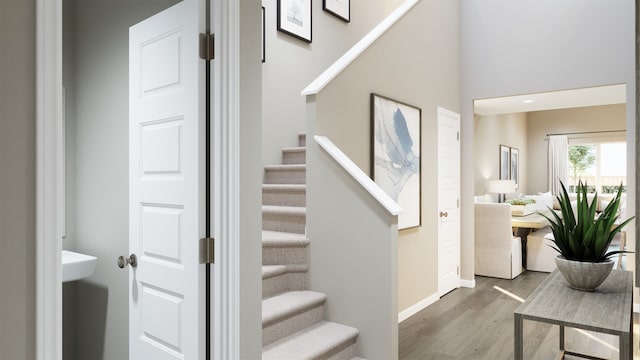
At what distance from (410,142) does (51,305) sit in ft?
11.1

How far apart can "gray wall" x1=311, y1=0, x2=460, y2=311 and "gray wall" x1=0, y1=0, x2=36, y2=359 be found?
81.3 inches

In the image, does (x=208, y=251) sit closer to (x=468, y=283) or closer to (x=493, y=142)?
(x=468, y=283)

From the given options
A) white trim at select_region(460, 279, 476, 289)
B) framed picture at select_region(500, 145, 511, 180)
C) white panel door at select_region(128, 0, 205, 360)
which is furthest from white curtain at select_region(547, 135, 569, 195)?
white panel door at select_region(128, 0, 205, 360)

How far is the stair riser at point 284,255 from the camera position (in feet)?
9.57

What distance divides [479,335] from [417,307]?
69 cm

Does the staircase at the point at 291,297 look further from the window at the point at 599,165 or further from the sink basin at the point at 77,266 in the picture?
the window at the point at 599,165

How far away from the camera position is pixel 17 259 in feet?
3.38

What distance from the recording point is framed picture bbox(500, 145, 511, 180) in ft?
29.5

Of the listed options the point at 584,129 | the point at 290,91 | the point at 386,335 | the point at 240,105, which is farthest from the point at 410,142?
A: the point at 584,129

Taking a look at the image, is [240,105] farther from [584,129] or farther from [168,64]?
Answer: [584,129]

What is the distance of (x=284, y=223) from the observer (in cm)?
335

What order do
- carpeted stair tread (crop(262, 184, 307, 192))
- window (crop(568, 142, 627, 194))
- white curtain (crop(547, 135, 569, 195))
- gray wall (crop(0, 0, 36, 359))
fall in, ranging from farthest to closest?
window (crop(568, 142, 627, 194)) < white curtain (crop(547, 135, 569, 195)) < carpeted stair tread (crop(262, 184, 307, 192)) < gray wall (crop(0, 0, 36, 359))

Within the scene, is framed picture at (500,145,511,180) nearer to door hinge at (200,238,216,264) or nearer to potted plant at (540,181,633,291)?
potted plant at (540,181,633,291)

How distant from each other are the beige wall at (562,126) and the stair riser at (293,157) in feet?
28.1
